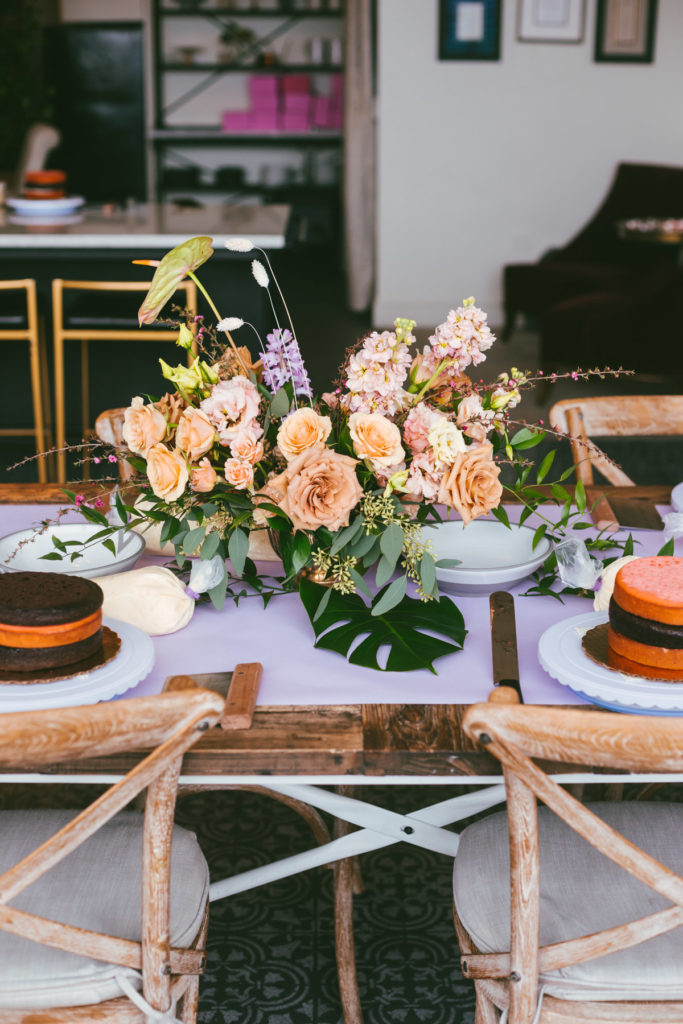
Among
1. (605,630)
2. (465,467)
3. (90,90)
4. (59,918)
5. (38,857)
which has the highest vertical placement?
(90,90)

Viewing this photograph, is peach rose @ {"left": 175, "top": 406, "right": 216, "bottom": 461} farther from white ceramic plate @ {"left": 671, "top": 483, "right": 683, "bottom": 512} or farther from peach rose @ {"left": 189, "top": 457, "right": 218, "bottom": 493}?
white ceramic plate @ {"left": 671, "top": 483, "right": 683, "bottom": 512}

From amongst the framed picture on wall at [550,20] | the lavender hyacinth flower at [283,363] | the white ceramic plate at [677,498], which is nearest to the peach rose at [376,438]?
the lavender hyacinth flower at [283,363]

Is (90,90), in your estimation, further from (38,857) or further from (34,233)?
(38,857)

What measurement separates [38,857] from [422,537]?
0.75 meters

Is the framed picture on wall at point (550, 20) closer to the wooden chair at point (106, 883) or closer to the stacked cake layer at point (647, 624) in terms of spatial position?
the stacked cake layer at point (647, 624)

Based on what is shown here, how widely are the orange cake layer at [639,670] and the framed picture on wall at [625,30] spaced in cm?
645

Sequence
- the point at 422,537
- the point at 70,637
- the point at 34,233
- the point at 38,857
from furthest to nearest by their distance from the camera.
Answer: the point at 34,233, the point at 422,537, the point at 70,637, the point at 38,857

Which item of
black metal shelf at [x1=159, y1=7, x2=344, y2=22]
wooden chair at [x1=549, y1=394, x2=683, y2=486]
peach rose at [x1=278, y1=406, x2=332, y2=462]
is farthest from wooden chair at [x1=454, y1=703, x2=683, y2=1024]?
black metal shelf at [x1=159, y1=7, x2=344, y2=22]

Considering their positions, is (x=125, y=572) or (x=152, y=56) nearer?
(x=125, y=572)

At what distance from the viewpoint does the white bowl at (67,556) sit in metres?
1.46

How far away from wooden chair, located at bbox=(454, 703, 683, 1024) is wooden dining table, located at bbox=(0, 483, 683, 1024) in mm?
76

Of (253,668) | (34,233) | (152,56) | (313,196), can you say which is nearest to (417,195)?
(313,196)

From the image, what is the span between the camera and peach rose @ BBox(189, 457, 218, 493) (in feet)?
4.18

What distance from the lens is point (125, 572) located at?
56.5 inches
